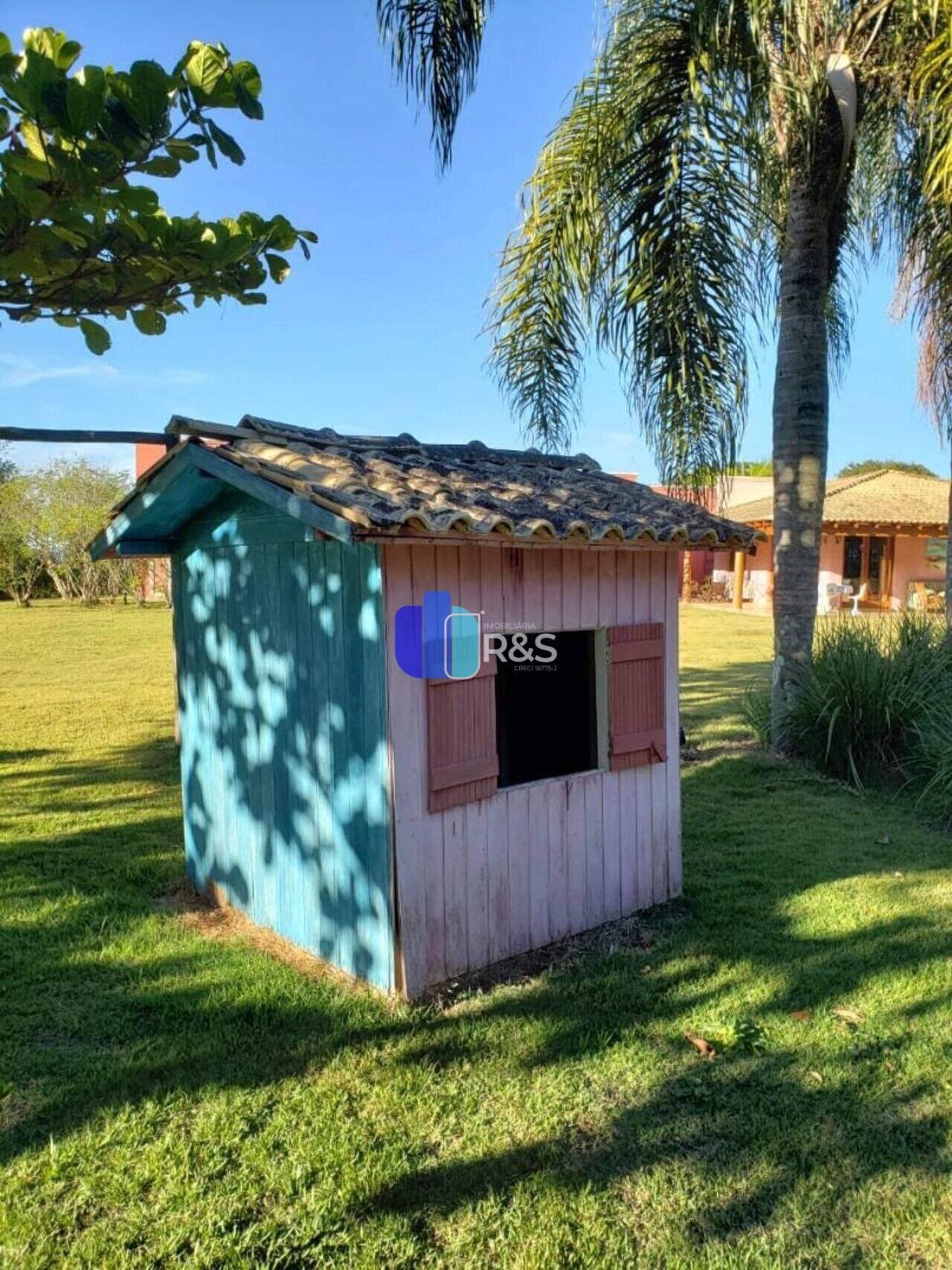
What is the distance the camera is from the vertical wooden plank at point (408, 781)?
4.19 m

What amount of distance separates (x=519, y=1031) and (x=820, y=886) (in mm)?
2973

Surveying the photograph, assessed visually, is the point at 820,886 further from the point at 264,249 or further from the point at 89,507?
the point at 89,507

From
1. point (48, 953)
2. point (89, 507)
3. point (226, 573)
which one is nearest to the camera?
point (48, 953)

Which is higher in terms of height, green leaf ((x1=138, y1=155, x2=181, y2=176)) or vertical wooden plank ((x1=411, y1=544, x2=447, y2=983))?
green leaf ((x1=138, y1=155, x2=181, y2=176))

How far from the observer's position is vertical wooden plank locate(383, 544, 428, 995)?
4188 mm

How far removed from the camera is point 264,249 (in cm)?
279

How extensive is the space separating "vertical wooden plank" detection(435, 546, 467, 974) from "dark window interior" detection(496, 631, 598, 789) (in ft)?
6.54

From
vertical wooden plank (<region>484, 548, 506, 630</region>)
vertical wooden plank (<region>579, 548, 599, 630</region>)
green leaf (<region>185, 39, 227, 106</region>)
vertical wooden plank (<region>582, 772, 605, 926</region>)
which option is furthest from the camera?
vertical wooden plank (<region>582, 772, 605, 926</region>)

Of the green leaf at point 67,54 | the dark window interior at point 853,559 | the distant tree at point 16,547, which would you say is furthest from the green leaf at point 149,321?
the distant tree at point 16,547

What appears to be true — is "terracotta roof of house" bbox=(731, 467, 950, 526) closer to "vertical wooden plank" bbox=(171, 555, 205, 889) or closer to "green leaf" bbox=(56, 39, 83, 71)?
"vertical wooden plank" bbox=(171, 555, 205, 889)

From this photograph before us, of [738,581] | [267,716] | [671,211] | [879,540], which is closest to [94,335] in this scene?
[267,716]

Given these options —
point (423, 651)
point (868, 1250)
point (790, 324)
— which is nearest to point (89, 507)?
point (790, 324)

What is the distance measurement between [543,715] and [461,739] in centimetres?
256

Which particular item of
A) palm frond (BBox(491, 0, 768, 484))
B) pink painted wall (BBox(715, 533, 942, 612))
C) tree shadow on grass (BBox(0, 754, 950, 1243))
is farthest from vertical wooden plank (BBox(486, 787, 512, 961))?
pink painted wall (BBox(715, 533, 942, 612))
